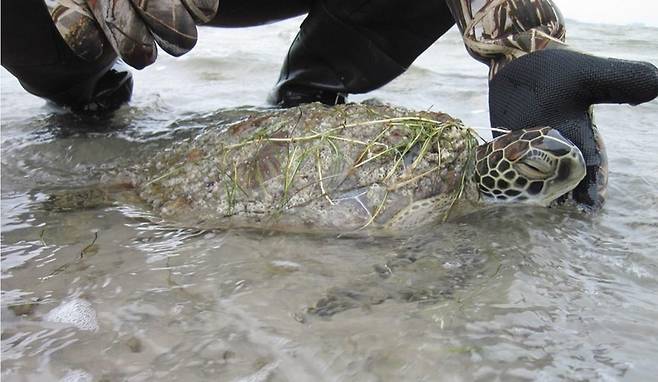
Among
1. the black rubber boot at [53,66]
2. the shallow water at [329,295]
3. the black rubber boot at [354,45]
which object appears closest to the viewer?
the shallow water at [329,295]

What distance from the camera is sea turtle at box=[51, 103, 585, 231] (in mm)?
2027

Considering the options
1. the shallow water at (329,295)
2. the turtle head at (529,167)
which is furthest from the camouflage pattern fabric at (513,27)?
the shallow water at (329,295)

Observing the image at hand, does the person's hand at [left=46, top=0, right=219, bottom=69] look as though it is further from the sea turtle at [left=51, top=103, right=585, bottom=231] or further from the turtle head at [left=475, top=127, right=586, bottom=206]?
the turtle head at [left=475, top=127, right=586, bottom=206]

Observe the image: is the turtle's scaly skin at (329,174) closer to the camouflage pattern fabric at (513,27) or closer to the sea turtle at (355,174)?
the sea turtle at (355,174)

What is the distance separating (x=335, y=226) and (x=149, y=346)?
0.83m

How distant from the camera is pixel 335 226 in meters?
2.02

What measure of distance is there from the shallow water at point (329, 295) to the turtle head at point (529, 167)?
0.07 meters

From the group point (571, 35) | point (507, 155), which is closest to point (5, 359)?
point (507, 155)

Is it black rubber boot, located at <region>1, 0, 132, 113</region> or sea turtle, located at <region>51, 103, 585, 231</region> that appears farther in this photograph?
black rubber boot, located at <region>1, 0, 132, 113</region>

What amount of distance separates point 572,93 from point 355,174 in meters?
0.75

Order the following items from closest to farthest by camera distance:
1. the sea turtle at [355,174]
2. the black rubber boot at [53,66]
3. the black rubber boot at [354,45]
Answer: the sea turtle at [355,174]
the black rubber boot at [53,66]
the black rubber boot at [354,45]

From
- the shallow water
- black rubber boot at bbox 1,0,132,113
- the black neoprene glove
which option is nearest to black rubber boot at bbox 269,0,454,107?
black rubber boot at bbox 1,0,132,113

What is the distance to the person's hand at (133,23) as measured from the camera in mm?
1905

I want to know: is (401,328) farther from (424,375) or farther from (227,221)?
(227,221)
